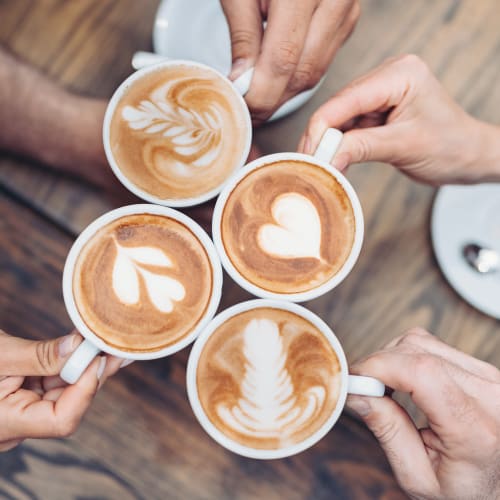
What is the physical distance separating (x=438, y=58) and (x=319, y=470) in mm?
789

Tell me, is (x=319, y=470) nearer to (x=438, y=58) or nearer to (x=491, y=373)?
(x=491, y=373)

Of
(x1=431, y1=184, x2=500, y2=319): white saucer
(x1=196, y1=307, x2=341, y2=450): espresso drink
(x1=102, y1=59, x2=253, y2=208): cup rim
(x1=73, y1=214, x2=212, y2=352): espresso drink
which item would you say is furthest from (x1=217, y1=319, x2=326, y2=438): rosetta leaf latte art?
(x1=431, y1=184, x2=500, y2=319): white saucer

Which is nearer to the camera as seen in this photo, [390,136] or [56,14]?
[390,136]

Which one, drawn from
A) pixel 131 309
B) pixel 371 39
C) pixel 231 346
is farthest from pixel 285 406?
pixel 371 39

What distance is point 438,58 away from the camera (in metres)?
1.01

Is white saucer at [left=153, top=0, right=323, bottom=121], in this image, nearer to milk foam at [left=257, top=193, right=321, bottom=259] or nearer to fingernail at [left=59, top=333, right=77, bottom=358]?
milk foam at [left=257, top=193, right=321, bottom=259]

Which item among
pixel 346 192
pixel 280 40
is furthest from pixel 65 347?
pixel 280 40

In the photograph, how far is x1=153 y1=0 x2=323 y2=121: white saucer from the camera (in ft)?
3.14

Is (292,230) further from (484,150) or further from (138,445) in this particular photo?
(138,445)

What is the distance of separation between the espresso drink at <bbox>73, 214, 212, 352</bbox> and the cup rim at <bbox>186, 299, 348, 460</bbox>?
29 millimetres

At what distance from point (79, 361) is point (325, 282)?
360 mm

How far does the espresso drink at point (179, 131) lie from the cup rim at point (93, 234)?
0.18ft

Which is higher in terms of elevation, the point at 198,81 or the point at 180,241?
the point at 198,81

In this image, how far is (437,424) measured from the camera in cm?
78
